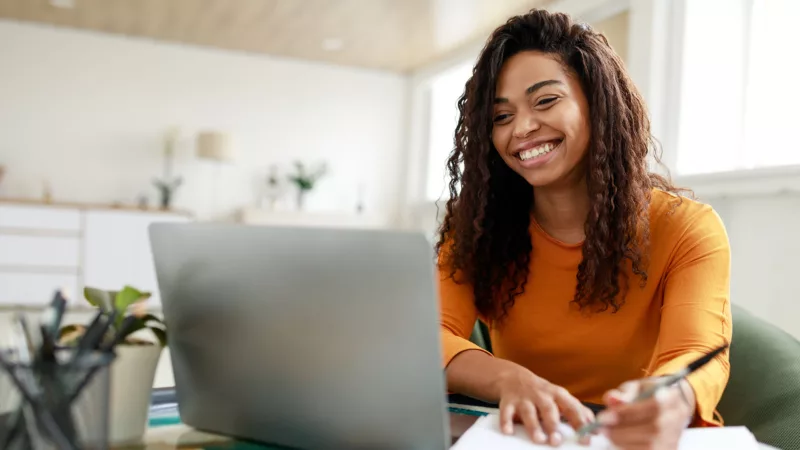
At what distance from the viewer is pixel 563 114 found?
124cm

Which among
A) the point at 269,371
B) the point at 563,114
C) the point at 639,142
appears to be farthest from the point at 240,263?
the point at 639,142

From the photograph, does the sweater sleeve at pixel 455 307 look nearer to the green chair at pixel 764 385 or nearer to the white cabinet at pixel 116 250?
the green chair at pixel 764 385

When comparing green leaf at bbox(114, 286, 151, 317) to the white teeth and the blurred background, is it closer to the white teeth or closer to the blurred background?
the white teeth

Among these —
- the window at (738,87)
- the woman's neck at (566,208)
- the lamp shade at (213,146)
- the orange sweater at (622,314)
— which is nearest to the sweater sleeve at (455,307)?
the orange sweater at (622,314)

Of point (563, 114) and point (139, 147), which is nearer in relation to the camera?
point (563, 114)

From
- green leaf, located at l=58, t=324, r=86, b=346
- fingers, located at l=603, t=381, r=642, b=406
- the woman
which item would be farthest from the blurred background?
green leaf, located at l=58, t=324, r=86, b=346

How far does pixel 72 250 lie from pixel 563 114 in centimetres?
498

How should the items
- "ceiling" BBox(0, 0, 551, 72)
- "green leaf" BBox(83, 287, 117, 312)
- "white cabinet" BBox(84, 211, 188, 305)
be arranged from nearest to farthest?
1. "green leaf" BBox(83, 287, 117, 312)
2. "ceiling" BBox(0, 0, 551, 72)
3. "white cabinet" BBox(84, 211, 188, 305)

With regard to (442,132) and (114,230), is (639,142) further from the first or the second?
(442,132)

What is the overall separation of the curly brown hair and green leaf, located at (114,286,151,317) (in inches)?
27.3

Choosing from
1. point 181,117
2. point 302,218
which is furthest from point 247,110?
point 302,218

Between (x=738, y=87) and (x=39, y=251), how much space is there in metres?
4.97

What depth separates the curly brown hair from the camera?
4.00ft

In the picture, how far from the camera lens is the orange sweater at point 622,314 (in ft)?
3.42
